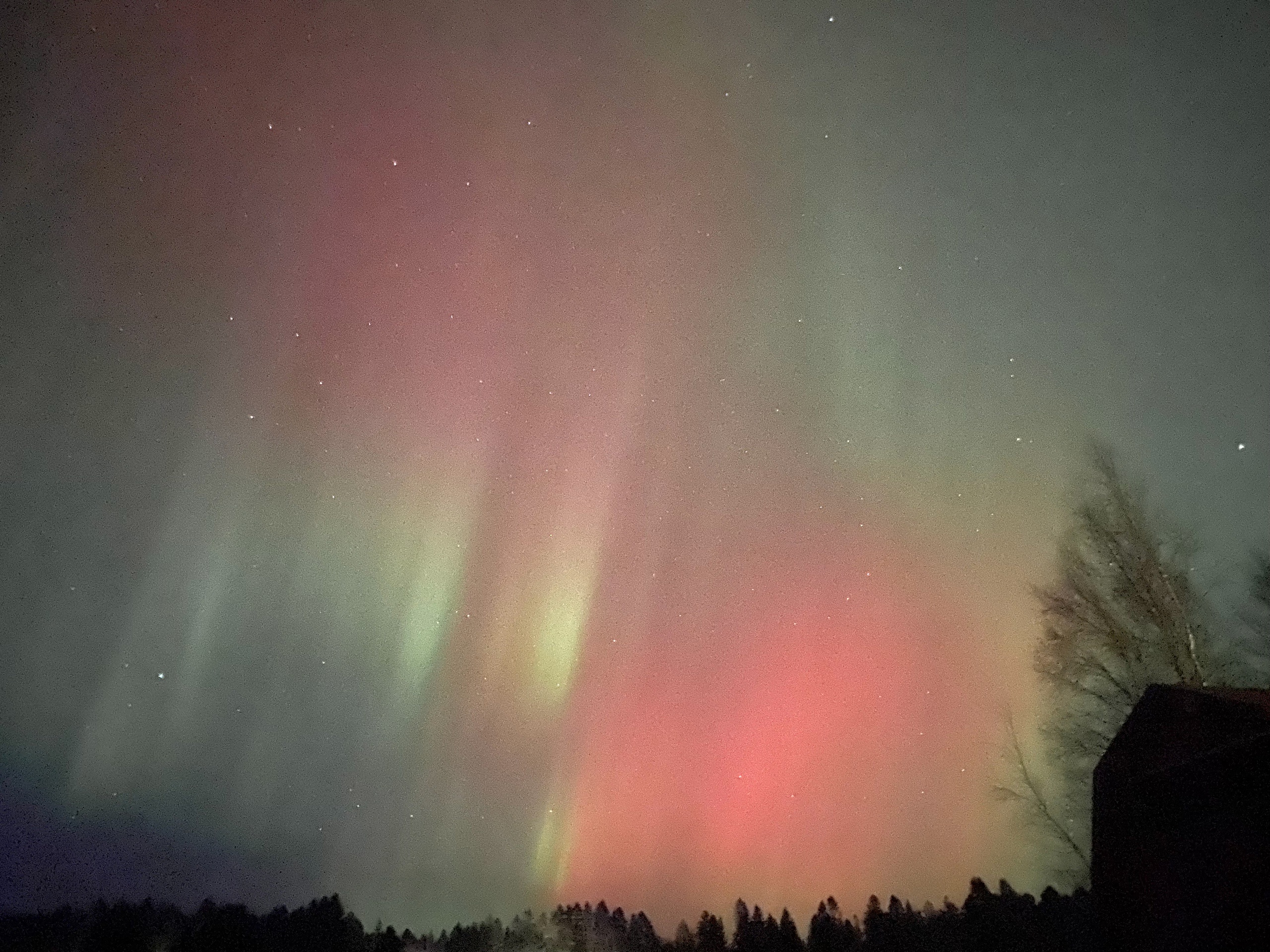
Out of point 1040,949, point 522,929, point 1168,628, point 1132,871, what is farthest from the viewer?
point 522,929

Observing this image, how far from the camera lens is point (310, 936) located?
57.0 m

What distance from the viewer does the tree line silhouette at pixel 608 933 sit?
30031 millimetres

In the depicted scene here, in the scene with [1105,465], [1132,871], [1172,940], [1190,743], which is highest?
[1105,465]

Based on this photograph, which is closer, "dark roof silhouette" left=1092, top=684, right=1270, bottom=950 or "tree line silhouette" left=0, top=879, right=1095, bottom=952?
"dark roof silhouette" left=1092, top=684, right=1270, bottom=950

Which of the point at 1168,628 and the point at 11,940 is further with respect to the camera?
the point at 11,940

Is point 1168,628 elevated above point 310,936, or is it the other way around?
point 1168,628

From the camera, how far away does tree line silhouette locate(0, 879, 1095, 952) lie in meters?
30.0

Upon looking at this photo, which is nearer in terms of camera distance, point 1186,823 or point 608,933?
point 1186,823

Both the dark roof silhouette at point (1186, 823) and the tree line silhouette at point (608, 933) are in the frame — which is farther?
the tree line silhouette at point (608, 933)

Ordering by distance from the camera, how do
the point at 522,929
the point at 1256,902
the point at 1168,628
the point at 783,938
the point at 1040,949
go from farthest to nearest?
1. the point at 522,929
2. the point at 783,938
3. the point at 1040,949
4. the point at 1168,628
5. the point at 1256,902

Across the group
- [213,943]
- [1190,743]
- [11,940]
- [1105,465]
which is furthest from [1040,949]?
[11,940]

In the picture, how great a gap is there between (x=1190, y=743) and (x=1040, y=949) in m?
18.0

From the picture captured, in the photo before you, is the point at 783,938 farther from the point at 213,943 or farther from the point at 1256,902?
the point at 1256,902

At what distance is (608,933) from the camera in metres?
76.4
